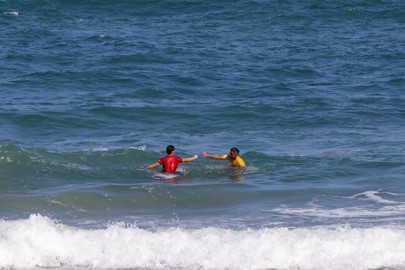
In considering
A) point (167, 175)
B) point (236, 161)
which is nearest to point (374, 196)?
point (236, 161)

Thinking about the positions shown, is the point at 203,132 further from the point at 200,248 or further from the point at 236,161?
the point at 200,248

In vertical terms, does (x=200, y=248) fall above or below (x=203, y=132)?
below

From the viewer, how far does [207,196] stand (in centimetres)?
1681

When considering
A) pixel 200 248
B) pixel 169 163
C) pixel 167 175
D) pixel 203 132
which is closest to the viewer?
pixel 200 248

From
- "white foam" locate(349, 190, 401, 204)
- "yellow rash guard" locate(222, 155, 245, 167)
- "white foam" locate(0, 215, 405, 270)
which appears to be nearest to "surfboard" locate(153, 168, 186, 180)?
"yellow rash guard" locate(222, 155, 245, 167)

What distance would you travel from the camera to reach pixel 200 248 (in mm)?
13141

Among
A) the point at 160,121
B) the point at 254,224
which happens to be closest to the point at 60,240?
the point at 254,224

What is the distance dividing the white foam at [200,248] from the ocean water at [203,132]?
0.03m

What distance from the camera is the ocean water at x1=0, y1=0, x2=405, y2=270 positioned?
1332 centimetres

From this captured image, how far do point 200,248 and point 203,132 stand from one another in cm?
1018

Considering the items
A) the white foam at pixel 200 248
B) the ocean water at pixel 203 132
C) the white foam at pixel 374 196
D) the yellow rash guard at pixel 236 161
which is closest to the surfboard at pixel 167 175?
the ocean water at pixel 203 132

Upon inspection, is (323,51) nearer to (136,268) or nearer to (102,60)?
(102,60)

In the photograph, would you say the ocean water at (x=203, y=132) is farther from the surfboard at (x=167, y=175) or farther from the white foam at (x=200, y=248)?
the surfboard at (x=167, y=175)

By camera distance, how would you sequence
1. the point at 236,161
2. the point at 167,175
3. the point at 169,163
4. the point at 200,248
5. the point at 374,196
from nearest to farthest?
the point at 200,248 → the point at 374,196 → the point at 167,175 → the point at 169,163 → the point at 236,161
